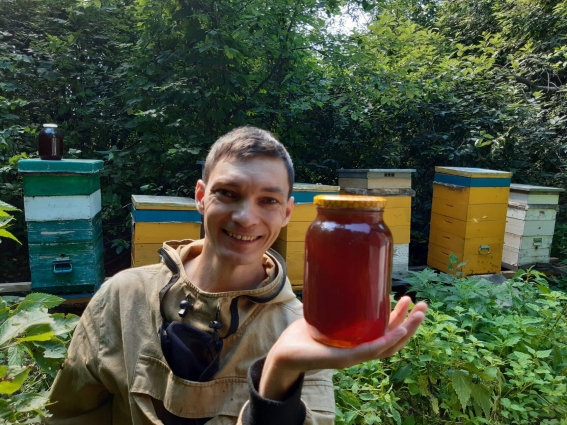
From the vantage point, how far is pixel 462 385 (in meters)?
2.04

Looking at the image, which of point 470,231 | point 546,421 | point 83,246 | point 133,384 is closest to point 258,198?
point 133,384

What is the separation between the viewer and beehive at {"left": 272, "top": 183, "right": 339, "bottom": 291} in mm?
3713

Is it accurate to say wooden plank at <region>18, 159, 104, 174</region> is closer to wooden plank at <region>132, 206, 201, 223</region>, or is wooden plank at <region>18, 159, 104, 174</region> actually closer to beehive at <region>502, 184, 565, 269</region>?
wooden plank at <region>132, 206, 201, 223</region>

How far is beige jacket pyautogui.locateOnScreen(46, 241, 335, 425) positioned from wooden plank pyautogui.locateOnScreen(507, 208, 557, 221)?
14.6 feet

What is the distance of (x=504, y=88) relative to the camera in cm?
607

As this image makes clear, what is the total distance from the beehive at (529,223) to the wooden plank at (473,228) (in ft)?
1.06

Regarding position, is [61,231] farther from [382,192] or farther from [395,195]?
[395,195]

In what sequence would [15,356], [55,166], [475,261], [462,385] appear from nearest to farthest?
[15,356], [462,385], [55,166], [475,261]

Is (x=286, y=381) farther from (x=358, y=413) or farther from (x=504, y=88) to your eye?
(x=504, y=88)

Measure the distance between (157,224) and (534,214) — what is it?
424 cm

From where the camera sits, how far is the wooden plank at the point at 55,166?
3100 mm

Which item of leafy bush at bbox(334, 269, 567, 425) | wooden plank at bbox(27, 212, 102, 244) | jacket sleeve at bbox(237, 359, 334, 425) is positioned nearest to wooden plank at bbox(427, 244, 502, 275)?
leafy bush at bbox(334, 269, 567, 425)

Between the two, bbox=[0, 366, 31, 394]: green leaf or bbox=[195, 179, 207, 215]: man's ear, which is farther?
bbox=[195, 179, 207, 215]: man's ear

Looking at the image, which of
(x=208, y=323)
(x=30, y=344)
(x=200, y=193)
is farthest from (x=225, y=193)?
(x=30, y=344)
